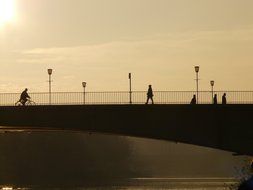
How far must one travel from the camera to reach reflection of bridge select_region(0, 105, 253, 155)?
182 feet

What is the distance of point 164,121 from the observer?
185ft

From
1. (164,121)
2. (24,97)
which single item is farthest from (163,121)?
(24,97)

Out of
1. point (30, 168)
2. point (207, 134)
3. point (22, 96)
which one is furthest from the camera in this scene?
point (30, 168)

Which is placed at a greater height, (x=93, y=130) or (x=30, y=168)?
(x=93, y=130)

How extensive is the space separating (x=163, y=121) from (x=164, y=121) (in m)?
0.07

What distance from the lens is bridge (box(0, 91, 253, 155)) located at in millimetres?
55406

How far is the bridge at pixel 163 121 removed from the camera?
55.4m

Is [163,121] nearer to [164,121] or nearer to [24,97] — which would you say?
[164,121]

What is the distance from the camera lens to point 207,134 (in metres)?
55.6


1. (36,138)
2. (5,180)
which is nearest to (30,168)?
(36,138)

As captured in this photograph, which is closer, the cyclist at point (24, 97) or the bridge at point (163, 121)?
the bridge at point (163, 121)

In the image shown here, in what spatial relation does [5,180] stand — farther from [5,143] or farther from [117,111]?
[117,111]

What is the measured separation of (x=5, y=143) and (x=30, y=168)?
990cm

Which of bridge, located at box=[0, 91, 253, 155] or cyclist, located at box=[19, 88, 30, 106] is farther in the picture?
cyclist, located at box=[19, 88, 30, 106]
